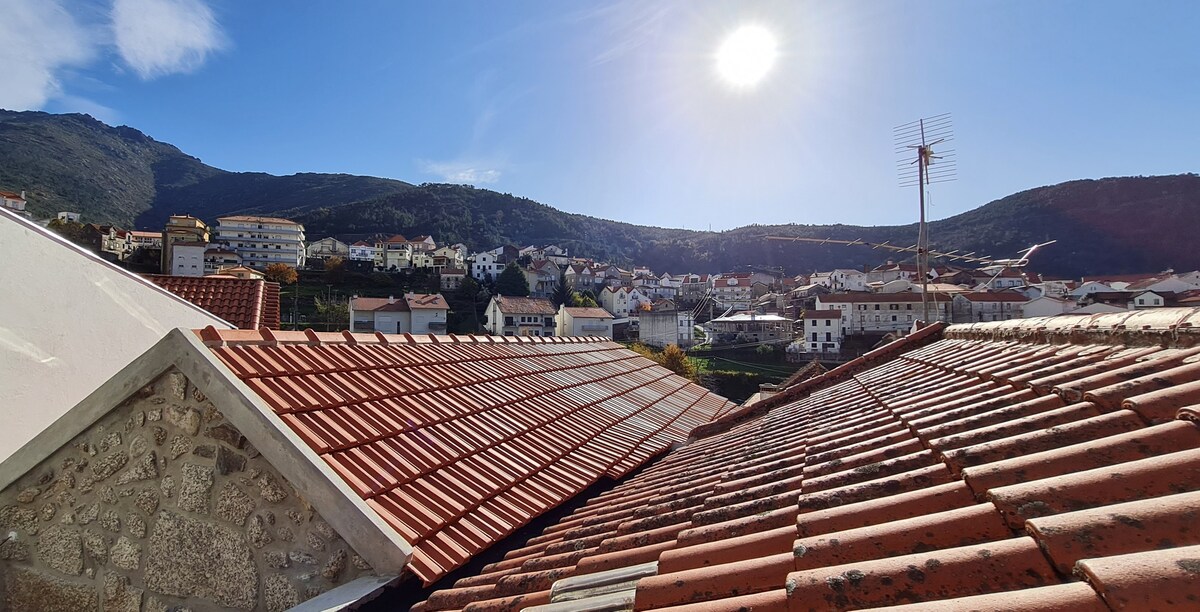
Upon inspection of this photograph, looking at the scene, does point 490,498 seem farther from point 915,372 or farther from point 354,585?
point 915,372

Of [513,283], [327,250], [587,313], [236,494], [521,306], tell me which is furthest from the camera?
[327,250]

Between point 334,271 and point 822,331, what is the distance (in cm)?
6116

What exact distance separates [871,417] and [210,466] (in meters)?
3.98

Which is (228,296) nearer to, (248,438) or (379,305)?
(248,438)

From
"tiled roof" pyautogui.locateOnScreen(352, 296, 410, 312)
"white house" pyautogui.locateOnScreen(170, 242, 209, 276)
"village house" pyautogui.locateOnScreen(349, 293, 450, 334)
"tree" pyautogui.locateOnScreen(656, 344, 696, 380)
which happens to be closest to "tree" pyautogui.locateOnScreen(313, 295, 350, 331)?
"village house" pyautogui.locateOnScreen(349, 293, 450, 334)

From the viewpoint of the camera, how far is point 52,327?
14.2 feet

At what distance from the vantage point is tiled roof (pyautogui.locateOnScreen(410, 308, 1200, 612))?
1.16 meters

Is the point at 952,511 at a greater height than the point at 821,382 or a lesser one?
greater

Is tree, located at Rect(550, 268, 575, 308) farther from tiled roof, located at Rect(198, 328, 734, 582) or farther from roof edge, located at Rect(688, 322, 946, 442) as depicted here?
tiled roof, located at Rect(198, 328, 734, 582)

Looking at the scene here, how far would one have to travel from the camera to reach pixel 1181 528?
1.13 m

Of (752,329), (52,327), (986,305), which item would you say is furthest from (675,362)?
(986,305)

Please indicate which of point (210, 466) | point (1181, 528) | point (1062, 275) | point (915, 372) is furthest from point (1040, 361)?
point (1062, 275)

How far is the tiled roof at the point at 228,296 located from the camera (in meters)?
9.60

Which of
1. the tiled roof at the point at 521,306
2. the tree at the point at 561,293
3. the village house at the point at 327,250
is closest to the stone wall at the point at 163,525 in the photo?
the tiled roof at the point at 521,306
